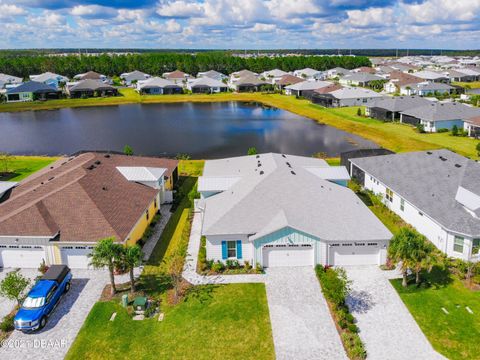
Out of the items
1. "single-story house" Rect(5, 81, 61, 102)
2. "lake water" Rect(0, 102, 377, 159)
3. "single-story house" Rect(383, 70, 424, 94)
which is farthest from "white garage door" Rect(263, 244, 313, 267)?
"single-story house" Rect(5, 81, 61, 102)

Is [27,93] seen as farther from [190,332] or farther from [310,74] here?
[190,332]

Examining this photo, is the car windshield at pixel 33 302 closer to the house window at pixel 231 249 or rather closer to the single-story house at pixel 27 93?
the house window at pixel 231 249

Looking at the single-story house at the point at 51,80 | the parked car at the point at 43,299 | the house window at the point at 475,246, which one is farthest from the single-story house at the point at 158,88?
the house window at the point at 475,246

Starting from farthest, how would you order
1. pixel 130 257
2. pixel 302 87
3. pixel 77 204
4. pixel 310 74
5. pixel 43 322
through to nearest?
pixel 310 74 → pixel 302 87 → pixel 77 204 → pixel 130 257 → pixel 43 322

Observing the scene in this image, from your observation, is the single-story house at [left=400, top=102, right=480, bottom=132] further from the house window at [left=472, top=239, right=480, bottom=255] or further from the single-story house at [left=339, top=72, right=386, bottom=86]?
the single-story house at [left=339, top=72, right=386, bottom=86]

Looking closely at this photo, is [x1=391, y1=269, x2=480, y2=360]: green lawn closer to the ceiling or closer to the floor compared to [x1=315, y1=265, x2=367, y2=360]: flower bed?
closer to the floor

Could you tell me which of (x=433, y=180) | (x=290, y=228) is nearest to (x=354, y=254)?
(x=290, y=228)
